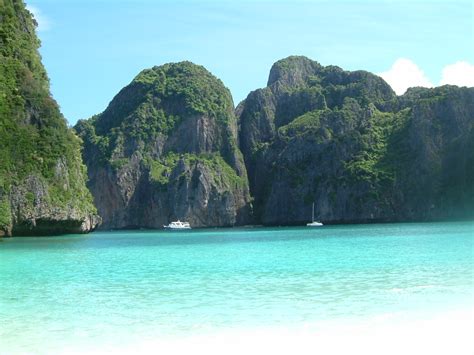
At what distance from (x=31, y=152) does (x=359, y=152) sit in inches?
2444

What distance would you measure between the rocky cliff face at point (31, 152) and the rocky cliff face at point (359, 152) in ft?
166

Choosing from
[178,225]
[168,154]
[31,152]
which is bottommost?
[178,225]

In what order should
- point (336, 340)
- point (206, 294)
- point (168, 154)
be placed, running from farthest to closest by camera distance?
point (168, 154) → point (206, 294) → point (336, 340)

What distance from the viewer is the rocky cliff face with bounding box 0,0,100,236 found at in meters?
44.9

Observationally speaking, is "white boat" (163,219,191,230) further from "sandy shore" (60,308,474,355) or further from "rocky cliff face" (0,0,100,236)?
"sandy shore" (60,308,474,355)

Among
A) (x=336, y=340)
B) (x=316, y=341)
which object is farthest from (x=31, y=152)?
(x=336, y=340)

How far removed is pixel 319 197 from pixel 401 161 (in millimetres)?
13830

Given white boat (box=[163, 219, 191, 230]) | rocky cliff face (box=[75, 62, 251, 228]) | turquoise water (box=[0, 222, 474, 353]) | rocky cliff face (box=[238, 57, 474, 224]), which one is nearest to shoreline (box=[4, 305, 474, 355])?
turquoise water (box=[0, 222, 474, 353])

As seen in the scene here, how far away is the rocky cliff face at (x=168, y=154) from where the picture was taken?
330 ft

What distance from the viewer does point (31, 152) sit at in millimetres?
47000

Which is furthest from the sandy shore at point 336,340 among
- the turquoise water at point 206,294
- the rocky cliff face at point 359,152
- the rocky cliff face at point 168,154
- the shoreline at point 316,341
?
the rocky cliff face at point 168,154

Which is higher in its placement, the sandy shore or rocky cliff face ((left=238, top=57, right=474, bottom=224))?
rocky cliff face ((left=238, top=57, right=474, bottom=224))

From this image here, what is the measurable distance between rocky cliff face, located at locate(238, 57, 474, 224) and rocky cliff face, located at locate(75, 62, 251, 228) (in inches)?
265

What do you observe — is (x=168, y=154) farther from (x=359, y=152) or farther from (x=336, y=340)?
(x=336, y=340)
